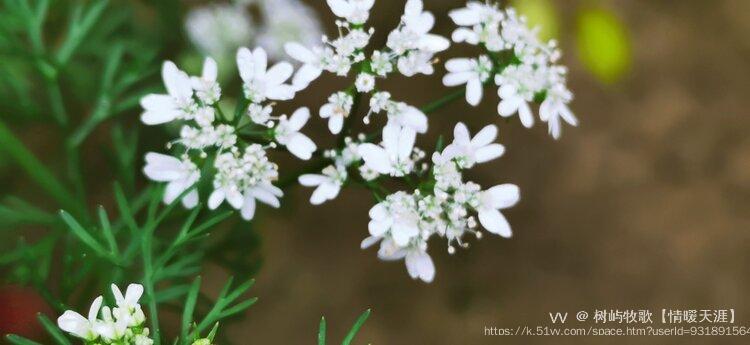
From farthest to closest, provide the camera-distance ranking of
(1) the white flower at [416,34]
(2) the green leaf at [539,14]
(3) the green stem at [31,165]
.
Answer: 1. (2) the green leaf at [539,14]
2. (3) the green stem at [31,165]
3. (1) the white flower at [416,34]

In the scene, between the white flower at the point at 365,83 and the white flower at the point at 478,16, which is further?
the white flower at the point at 478,16

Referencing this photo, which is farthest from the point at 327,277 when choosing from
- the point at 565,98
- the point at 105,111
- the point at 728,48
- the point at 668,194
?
the point at 728,48

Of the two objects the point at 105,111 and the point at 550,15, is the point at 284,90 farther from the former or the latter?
the point at 550,15

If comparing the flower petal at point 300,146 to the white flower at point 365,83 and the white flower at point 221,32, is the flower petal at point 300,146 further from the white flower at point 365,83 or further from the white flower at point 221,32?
the white flower at point 221,32

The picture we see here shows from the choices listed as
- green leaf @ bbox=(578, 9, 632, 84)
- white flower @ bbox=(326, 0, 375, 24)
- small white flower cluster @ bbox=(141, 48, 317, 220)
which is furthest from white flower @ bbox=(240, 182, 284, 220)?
green leaf @ bbox=(578, 9, 632, 84)

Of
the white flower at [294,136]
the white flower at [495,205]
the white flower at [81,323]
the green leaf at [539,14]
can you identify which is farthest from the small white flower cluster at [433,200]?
the green leaf at [539,14]
